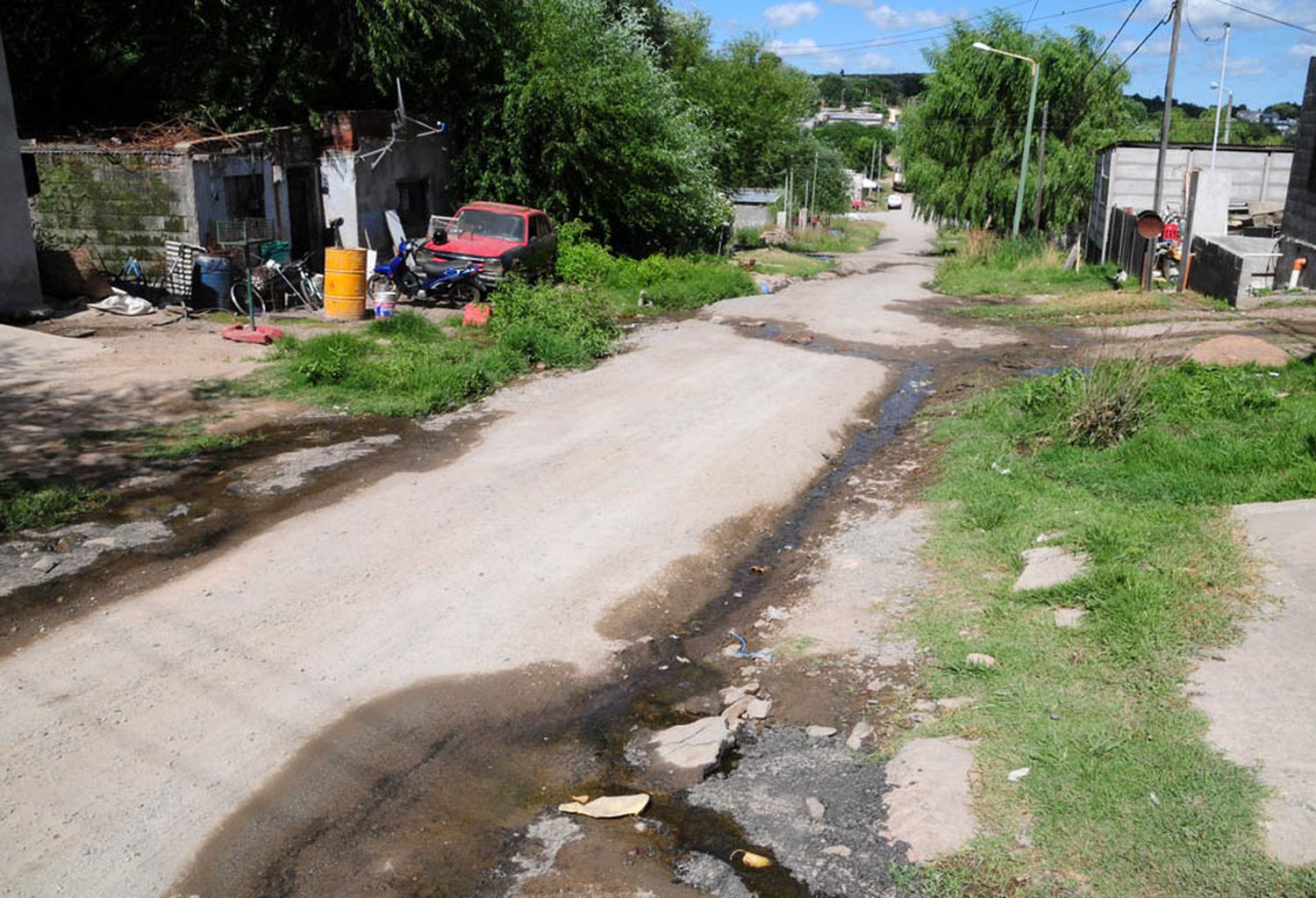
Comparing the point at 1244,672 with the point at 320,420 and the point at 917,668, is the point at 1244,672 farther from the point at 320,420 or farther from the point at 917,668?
the point at 320,420

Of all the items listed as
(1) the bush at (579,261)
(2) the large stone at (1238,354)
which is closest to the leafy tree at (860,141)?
(1) the bush at (579,261)

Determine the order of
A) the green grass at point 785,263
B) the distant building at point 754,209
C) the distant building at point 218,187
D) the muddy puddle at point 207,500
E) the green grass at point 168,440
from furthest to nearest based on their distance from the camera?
the distant building at point 754,209, the green grass at point 785,263, the distant building at point 218,187, the green grass at point 168,440, the muddy puddle at point 207,500

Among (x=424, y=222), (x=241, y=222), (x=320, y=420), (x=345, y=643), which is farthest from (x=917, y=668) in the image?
(x=424, y=222)

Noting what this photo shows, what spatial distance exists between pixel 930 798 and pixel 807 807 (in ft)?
1.78

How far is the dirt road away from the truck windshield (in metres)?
7.64

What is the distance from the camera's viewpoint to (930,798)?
4711 millimetres

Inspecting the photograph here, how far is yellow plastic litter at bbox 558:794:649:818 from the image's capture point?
480 centimetres

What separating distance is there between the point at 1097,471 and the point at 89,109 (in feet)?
67.3

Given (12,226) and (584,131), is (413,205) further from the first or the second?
(12,226)

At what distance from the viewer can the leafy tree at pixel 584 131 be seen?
888 inches

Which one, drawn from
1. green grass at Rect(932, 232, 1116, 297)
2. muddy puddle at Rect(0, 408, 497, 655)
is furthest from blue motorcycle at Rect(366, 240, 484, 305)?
green grass at Rect(932, 232, 1116, 297)

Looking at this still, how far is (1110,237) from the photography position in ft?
94.9

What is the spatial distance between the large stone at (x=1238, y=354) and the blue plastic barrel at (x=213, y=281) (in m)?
13.5

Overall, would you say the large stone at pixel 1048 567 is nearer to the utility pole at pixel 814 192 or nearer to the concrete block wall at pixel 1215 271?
the concrete block wall at pixel 1215 271
